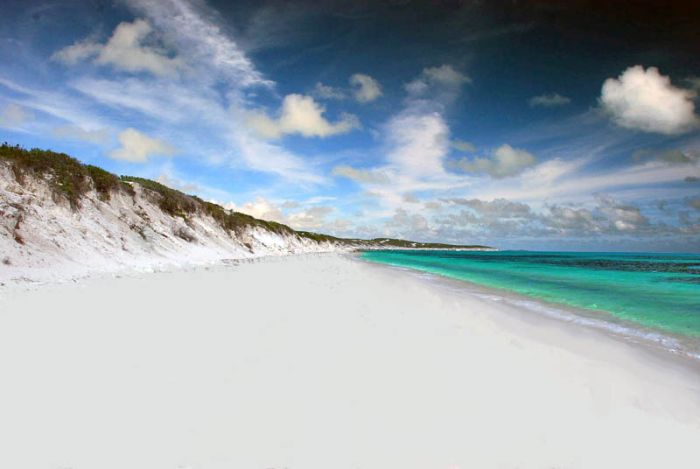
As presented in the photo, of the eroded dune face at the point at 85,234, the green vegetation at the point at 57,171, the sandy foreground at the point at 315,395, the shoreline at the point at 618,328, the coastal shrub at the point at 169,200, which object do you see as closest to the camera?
the sandy foreground at the point at 315,395

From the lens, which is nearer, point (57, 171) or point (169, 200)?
point (57, 171)

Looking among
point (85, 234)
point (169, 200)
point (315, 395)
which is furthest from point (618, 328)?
point (169, 200)

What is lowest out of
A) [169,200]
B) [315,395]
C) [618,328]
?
[618,328]

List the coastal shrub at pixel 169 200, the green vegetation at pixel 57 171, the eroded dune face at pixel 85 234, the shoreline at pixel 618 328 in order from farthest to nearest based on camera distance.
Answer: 1. the coastal shrub at pixel 169 200
2. the green vegetation at pixel 57 171
3. the eroded dune face at pixel 85 234
4. the shoreline at pixel 618 328

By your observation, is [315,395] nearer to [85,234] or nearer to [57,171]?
[85,234]

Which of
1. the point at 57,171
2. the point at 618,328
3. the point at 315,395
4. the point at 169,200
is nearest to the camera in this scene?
the point at 315,395

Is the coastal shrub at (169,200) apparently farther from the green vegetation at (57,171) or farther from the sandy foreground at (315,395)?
the sandy foreground at (315,395)

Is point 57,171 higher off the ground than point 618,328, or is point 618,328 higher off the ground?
point 57,171

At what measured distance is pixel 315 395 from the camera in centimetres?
404

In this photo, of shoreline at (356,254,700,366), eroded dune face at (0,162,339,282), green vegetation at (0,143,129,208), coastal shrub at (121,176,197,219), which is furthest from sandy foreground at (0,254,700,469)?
coastal shrub at (121,176,197,219)

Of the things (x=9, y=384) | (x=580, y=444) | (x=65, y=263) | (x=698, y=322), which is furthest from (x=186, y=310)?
(x=698, y=322)

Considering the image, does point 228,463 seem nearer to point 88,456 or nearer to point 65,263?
point 88,456

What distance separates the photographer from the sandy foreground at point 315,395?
2.99 metres

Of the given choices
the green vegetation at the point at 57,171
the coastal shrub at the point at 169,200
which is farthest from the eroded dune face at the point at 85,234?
the coastal shrub at the point at 169,200
